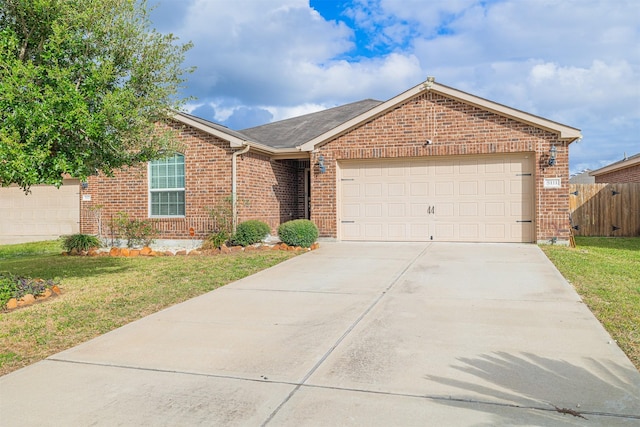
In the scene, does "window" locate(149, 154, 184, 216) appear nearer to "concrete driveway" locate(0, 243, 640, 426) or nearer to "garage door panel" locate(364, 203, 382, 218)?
"garage door panel" locate(364, 203, 382, 218)

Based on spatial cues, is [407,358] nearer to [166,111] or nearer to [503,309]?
[503,309]

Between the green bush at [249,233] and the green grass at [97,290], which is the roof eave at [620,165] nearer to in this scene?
the green bush at [249,233]

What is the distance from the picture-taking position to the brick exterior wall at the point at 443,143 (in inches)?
475

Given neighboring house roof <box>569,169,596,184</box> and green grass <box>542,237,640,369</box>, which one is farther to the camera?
neighboring house roof <box>569,169,596,184</box>

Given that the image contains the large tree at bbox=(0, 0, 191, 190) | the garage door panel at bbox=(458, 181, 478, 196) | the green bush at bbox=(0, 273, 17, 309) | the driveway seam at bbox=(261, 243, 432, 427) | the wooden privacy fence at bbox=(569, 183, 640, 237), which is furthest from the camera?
the wooden privacy fence at bbox=(569, 183, 640, 237)

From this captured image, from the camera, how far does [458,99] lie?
1256 cm

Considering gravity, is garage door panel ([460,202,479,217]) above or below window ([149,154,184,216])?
below

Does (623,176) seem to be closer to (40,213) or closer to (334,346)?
(334,346)

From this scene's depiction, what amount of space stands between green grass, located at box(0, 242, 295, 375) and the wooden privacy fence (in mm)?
11306

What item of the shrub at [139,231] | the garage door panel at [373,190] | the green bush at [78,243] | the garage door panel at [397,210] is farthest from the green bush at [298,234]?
the green bush at [78,243]

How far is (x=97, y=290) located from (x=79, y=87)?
3.07m

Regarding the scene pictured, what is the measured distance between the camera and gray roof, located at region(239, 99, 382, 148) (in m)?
15.7

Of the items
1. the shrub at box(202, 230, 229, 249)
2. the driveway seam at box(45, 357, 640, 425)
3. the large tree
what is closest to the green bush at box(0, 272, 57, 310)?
the large tree

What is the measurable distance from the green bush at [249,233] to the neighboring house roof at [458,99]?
9.00 feet
